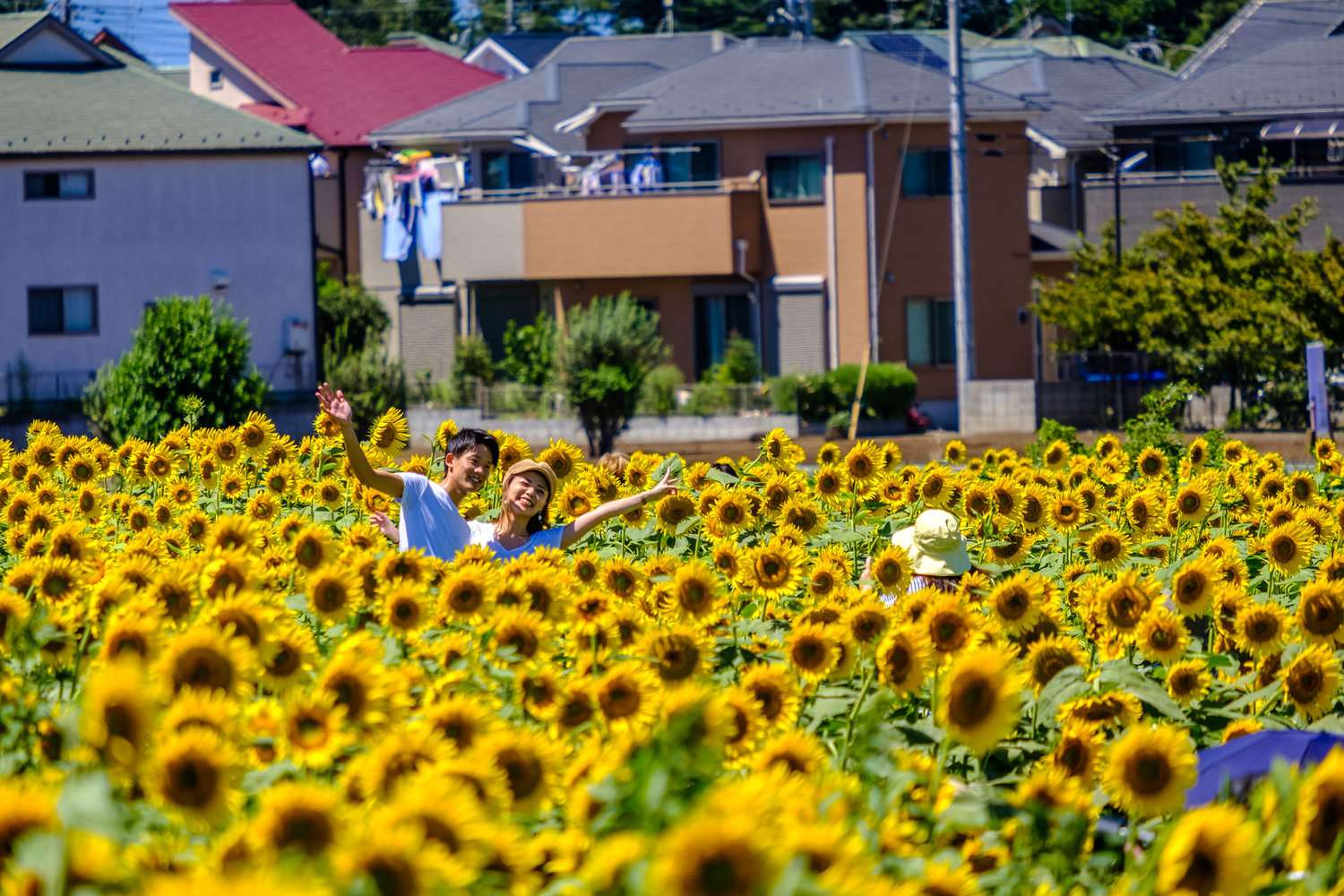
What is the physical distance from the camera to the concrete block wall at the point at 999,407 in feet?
137

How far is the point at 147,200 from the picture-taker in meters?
43.7

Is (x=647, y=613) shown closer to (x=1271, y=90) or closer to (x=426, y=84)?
(x=1271, y=90)

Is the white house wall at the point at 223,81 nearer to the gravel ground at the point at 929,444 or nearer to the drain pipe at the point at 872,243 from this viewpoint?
the drain pipe at the point at 872,243

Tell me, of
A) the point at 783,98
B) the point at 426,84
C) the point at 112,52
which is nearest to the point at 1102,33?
the point at 426,84

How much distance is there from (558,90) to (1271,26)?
2001cm

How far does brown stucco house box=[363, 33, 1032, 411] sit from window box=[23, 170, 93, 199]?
900 centimetres

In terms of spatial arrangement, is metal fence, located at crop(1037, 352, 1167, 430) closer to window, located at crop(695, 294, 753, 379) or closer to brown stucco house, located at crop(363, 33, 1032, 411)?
brown stucco house, located at crop(363, 33, 1032, 411)

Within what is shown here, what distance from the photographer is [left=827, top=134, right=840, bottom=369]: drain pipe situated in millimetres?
48062

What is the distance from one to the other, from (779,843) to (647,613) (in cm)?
311

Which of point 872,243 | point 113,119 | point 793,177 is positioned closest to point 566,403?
point 793,177

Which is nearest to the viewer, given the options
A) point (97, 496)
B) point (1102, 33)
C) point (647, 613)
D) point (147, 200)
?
point (647, 613)

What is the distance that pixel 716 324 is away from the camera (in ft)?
163

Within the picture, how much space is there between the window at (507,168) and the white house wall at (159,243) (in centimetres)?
943

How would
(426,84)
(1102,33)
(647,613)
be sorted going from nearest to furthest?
(647,613), (426,84), (1102,33)
